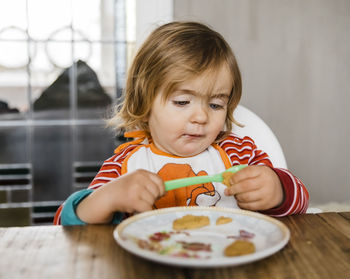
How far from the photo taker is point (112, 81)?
8.43 ft

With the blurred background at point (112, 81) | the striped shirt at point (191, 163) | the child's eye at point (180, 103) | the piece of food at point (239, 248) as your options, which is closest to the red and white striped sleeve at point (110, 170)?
the striped shirt at point (191, 163)

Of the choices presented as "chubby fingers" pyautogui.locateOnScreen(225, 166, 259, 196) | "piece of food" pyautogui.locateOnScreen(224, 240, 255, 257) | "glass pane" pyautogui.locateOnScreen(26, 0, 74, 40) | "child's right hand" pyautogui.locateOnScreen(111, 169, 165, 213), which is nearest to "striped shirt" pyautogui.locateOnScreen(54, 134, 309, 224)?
"chubby fingers" pyautogui.locateOnScreen(225, 166, 259, 196)

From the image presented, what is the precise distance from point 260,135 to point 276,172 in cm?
31

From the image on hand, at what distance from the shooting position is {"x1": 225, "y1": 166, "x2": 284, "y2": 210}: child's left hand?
874mm

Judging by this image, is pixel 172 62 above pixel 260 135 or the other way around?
above

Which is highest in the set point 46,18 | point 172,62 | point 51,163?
point 46,18

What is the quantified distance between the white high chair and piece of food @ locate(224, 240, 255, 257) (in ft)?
1.90

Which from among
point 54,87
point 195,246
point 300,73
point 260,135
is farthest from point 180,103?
point 54,87

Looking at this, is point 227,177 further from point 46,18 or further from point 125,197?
point 46,18

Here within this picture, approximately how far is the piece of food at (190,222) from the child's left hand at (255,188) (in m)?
0.13

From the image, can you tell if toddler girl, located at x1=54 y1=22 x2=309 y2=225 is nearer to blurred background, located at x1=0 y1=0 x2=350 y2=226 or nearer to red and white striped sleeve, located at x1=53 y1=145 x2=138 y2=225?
red and white striped sleeve, located at x1=53 y1=145 x2=138 y2=225

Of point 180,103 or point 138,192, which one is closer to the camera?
point 138,192

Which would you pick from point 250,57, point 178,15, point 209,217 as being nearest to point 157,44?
point 209,217

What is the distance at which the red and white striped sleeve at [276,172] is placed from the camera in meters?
0.94
